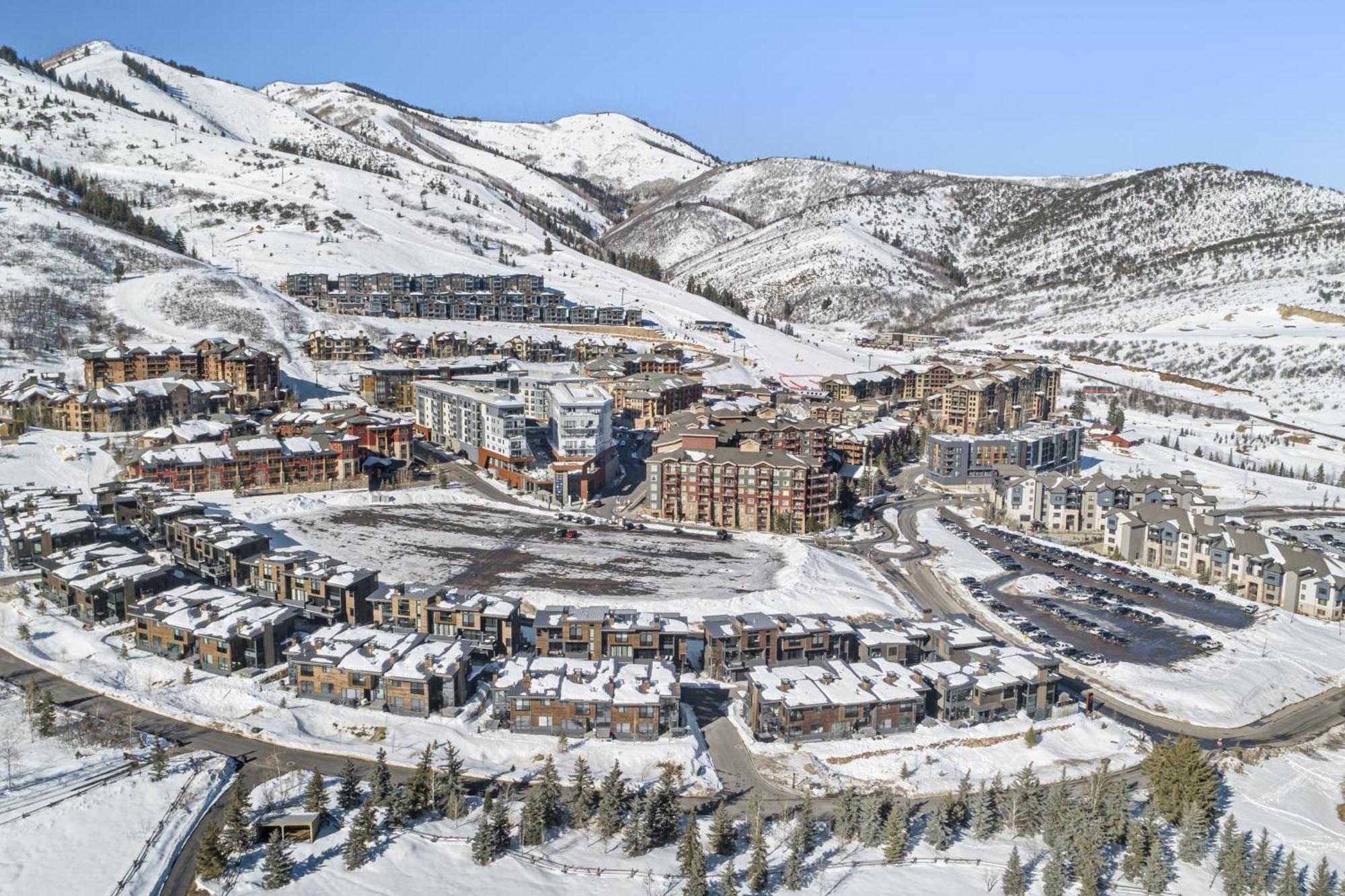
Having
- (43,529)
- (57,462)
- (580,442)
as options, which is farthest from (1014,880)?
(57,462)

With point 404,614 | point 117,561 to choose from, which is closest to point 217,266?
point 117,561

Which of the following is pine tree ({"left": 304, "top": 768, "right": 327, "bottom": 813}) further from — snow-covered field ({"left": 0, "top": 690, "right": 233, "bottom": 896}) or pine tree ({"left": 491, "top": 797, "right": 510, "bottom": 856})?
pine tree ({"left": 491, "top": 797, "right": 510, "bottom": 856})

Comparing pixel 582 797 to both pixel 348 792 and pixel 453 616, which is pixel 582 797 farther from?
pixel 453 616

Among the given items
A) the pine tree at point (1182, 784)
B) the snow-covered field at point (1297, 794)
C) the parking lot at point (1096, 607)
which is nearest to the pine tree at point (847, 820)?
the pine tree at point (1182, 784)

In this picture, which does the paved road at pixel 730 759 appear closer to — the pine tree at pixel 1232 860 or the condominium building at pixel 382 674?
the condominium building at pixel 382 674

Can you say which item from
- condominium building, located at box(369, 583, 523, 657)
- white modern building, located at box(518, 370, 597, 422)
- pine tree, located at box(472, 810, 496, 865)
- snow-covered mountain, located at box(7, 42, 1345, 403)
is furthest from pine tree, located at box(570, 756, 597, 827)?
snow-covered mountain, located at box(7, 42, 1345, 403)
